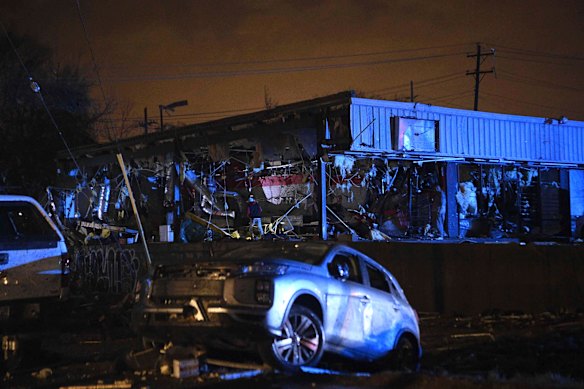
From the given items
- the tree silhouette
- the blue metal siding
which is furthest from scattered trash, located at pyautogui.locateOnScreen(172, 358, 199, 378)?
the tree silhouette

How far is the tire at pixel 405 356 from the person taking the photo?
8141 mm

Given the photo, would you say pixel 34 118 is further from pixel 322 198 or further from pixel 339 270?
pixel 339 270

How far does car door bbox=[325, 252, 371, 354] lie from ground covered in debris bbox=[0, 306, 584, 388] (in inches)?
14.4

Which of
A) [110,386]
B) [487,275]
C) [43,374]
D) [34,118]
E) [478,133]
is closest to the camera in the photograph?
[110,386]

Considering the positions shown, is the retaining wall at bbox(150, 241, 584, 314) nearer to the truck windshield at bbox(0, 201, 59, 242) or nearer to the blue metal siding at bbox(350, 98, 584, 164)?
the blue metal siding at bbox(350, 98, 584, 164)

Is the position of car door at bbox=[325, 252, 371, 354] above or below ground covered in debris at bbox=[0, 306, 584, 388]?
above

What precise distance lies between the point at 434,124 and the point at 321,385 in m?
15.3

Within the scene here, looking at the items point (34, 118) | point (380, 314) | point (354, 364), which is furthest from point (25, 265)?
point (34, 118)

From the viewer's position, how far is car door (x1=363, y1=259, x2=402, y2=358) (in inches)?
306

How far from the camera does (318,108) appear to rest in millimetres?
18078

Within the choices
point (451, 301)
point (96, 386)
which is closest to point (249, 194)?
point (451, 301)

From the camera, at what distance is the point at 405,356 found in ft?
27.8

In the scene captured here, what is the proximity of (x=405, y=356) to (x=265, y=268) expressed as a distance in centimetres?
275

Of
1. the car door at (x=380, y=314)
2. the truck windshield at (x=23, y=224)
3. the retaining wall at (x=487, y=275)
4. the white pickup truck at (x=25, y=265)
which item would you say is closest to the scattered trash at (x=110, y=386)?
the white pickup truck at (x=25, y=265)
